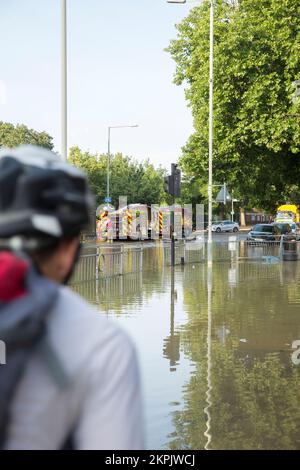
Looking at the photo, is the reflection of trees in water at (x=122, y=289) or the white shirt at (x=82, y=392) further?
the reflection of trees in water at (x=122, y=289)

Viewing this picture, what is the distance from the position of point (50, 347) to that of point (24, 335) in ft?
0.19

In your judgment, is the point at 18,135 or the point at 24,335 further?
the point at 18,135

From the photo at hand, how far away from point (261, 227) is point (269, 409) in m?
41.6

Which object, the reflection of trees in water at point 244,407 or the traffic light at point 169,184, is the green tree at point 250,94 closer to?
the traffic light at point 169,184

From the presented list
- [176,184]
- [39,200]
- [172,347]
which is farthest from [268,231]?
[39,200]

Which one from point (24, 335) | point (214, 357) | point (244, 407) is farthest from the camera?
point (214, 357)

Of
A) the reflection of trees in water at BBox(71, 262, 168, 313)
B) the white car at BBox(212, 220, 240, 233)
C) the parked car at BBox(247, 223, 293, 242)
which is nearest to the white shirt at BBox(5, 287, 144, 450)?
the reflection of trees in water at BBox(71, 262, 168, 313)

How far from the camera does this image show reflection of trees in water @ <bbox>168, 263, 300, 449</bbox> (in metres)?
5.91

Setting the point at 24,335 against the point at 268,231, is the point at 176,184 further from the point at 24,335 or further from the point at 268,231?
the point at 24,335

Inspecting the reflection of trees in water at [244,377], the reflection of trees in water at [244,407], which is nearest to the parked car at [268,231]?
the reflection of trees in water at [244,377]

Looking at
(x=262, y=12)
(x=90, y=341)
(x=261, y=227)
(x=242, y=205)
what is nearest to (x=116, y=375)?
(x=90, y=341)

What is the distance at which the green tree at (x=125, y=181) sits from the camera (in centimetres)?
7256

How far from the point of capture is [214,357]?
9336 mm

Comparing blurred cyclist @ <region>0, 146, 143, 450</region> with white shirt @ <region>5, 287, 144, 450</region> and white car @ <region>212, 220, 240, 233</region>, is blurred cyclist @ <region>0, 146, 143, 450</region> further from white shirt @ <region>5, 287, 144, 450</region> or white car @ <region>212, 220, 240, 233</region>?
white car @ <region>212, 220, 240, 233</region>
